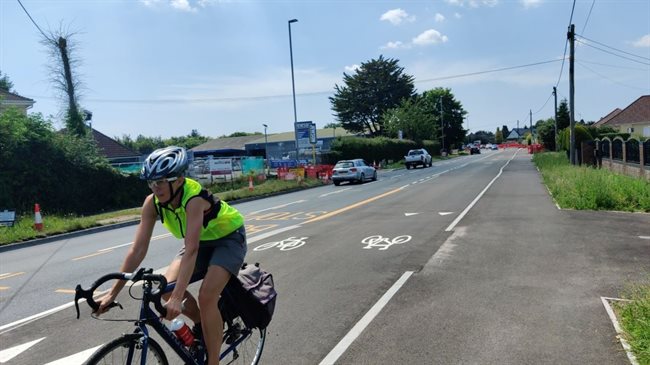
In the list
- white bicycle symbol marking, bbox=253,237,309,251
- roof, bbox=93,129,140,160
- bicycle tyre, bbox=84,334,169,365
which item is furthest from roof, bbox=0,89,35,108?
bicycle tyre, bbox=84,334,169,365

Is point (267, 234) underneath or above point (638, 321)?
underneath

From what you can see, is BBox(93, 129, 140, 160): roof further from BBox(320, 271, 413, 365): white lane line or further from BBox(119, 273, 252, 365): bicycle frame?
BBox(119, 273, 252, 365): bicycle frame

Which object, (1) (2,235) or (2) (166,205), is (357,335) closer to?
(2) (166,205)

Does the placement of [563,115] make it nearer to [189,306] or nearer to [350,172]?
[350,172]

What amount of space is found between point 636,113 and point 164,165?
263ft

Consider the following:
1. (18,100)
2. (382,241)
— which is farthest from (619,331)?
(18,100)

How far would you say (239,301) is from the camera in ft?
12.0

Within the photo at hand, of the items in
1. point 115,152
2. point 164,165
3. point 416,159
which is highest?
point 115,152

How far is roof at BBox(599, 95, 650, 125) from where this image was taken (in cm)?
6731

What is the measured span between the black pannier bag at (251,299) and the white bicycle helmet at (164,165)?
2.97 feet

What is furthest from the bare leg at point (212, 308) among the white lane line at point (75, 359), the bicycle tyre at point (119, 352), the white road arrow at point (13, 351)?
the white road arrow at point (13, 351)

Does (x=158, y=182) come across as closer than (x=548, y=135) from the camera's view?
Yes

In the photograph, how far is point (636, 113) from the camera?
69.5m

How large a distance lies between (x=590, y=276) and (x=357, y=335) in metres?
3.74
